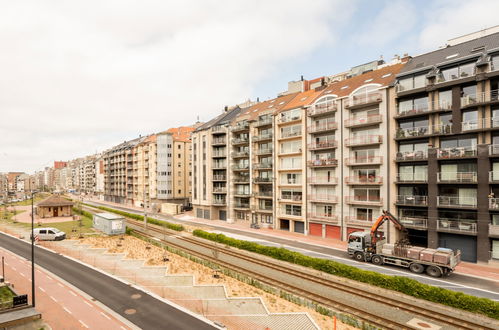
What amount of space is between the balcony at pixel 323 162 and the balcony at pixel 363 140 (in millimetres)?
3447

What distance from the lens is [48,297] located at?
23.6 metres

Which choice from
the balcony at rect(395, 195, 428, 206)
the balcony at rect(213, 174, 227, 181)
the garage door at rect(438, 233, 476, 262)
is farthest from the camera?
the balcony at rect(213, 174, 227, 181)

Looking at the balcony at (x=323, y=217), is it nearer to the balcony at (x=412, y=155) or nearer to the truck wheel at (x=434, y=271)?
the balcony at (x=412, y=155)

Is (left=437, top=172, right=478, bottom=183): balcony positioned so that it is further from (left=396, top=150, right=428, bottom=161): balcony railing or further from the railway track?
the railway track

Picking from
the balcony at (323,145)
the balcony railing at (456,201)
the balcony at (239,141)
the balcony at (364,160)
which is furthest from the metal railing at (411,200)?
the balcony at (239,141)

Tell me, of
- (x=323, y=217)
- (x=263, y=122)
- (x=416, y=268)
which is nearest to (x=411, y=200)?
(x=416, y=268)

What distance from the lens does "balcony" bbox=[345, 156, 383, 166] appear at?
39969 millimetres

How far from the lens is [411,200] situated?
3675 centimetres

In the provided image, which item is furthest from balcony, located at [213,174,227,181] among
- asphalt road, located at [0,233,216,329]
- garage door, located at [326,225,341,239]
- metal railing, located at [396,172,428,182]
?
metal railing, located at [396,172,428,182]

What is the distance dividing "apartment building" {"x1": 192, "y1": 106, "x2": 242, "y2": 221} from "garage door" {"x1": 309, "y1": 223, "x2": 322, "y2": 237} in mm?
21815

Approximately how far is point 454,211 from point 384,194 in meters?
7.99

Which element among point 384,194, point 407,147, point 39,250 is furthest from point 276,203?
point 39,250

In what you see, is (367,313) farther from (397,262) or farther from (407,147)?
(407,147)

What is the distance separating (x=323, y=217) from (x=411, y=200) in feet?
44.3
